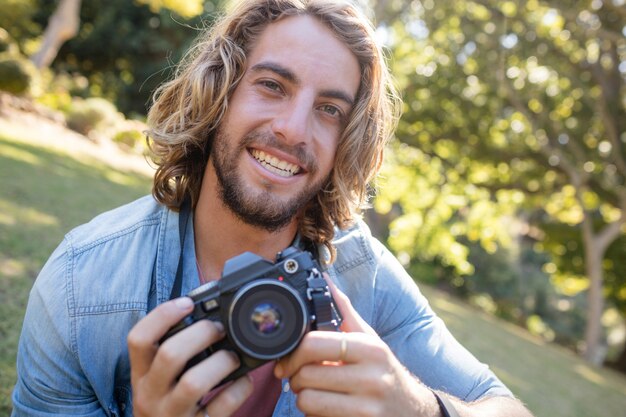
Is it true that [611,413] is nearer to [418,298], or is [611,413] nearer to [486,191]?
[418,298]

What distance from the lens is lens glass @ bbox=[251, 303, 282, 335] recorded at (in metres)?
1.42

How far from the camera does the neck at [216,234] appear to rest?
2035mm

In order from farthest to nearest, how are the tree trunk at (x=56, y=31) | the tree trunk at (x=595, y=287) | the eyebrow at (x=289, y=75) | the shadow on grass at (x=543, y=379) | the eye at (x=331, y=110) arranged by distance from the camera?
1. the tree trunk at (x=595, y=287)
2. the tree trunk at (x=56, y=31)
3. the shadow on grass at (x=543, y=379)
4. the eye at (x=331, y=110)
5. the eyebrow at (x=289, y=75)

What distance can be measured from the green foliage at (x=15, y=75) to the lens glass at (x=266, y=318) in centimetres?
1195

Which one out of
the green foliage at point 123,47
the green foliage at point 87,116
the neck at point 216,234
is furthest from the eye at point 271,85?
the green foliage at point 123,47

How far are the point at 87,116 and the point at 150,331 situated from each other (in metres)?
12.6

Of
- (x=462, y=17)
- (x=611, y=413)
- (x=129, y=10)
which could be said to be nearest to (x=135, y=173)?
(x=462, y=17)

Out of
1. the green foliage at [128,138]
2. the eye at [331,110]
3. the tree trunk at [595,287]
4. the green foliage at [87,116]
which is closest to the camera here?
the eye at [331,110]

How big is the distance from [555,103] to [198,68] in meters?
12.8

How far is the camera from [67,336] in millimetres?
1626

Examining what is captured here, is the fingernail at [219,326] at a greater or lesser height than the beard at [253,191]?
lesser

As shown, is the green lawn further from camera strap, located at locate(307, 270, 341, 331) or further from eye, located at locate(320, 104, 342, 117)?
eye, located at locate(320, 104, 342, 117)

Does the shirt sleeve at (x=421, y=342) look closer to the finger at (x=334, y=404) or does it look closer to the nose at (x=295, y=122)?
the nose at (x=295, y=122)

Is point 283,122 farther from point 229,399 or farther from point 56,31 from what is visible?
point 56,31
